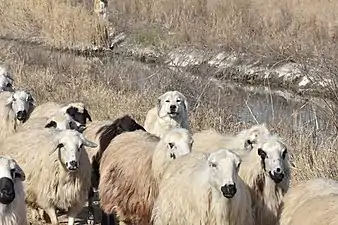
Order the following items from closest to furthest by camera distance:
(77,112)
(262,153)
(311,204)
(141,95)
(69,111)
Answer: (311,204)
(262,153)
(69,111)
(77,112)
(141,95)

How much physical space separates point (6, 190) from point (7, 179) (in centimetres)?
11

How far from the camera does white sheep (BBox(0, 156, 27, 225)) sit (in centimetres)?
588

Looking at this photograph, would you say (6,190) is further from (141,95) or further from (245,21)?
(245,21)

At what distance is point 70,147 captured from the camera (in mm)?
7609

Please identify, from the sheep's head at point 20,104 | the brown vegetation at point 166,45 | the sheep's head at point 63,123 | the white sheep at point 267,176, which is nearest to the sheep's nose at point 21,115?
the sheep's head at point 20,104

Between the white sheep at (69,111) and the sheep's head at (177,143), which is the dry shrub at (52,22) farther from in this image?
the sheep's head at (177,143)

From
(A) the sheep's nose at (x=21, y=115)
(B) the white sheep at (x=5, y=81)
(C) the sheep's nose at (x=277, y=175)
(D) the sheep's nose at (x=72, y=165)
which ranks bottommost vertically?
(C) the sheep's nose at (x=277, y=175)

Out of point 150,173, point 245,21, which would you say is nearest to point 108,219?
point 150,173

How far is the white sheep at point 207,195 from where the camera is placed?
20.3 ft

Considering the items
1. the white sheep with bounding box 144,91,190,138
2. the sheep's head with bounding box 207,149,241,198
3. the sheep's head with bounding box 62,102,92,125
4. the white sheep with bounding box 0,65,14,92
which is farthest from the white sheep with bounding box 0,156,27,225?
the white sheep with bounding box 0,65,14,92

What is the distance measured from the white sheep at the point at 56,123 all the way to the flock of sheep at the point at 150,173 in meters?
0.01

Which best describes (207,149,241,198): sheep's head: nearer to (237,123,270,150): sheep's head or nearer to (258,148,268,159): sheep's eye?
(258,148,268,159): sheep's eye

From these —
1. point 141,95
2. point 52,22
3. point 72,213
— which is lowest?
point 72,213

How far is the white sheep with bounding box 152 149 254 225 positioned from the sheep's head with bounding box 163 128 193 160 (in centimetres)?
51
